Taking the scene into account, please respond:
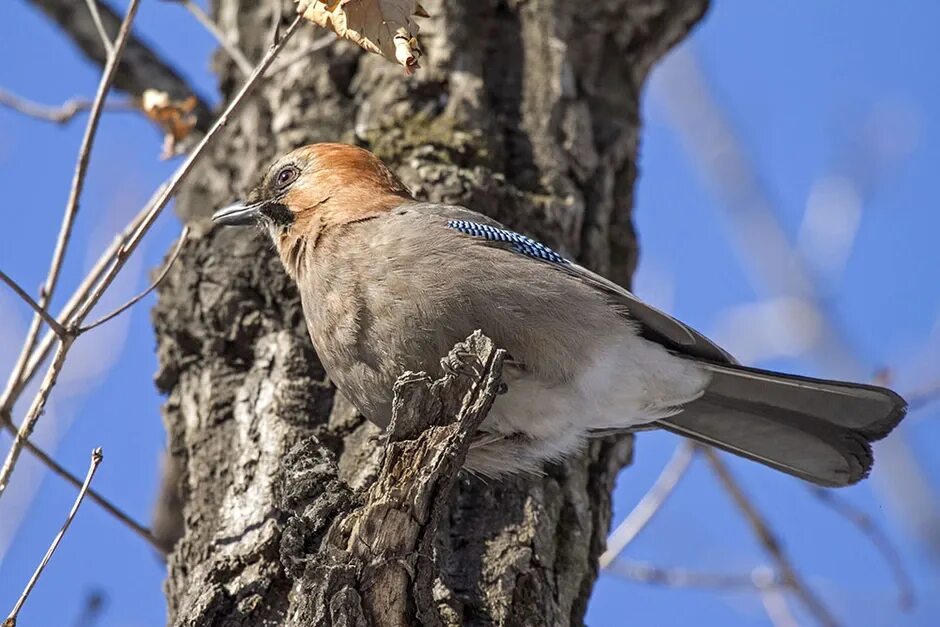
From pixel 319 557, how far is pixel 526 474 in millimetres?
1389

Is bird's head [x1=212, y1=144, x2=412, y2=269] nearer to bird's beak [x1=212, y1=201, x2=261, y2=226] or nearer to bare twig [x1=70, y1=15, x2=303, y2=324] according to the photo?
bird's beak [x1=212, y1=201, x2=261, y2=226]

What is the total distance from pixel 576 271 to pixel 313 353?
107 centimetres

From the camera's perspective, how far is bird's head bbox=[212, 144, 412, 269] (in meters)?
4.59

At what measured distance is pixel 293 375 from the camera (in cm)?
450

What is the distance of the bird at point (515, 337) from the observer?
4062 millimetres

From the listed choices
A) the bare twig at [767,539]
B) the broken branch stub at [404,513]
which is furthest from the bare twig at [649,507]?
the broken branch stub at [404,513]

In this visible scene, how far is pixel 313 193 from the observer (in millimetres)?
4699

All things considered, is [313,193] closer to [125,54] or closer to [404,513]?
[404,513]

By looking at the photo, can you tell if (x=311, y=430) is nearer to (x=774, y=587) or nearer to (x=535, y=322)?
(x=535, y=322)

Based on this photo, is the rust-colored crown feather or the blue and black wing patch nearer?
the blue and black wing patch

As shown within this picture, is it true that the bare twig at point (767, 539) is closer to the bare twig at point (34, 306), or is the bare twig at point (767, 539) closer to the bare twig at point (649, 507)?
the bare twig at point (649, 507)

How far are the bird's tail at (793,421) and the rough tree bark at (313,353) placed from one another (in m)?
0.45

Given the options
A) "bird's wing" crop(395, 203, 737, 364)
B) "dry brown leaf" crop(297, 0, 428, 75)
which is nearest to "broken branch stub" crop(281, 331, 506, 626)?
"dry brown leaf" crop(297, 0, 428, 75)

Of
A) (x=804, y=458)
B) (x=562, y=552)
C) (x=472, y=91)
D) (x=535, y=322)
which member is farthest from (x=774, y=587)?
(x=472, y=91)
